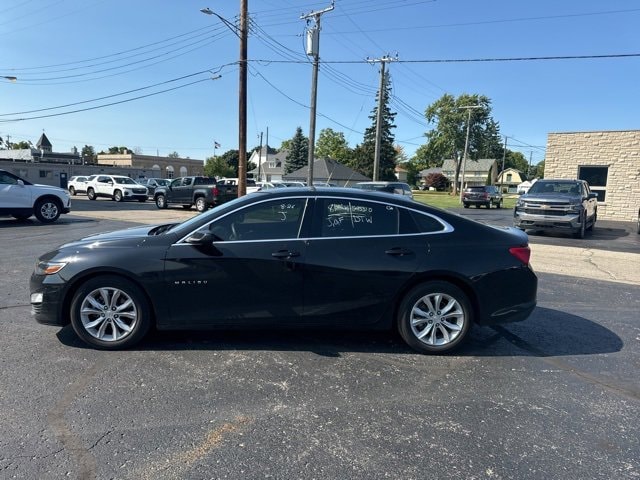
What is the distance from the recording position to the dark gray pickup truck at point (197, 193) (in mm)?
22328

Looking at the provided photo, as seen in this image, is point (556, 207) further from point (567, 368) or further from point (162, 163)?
point (162, 163)

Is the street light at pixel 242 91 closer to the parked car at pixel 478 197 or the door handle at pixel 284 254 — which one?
the door handle at pixel 284 254

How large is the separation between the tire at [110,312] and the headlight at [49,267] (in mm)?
263

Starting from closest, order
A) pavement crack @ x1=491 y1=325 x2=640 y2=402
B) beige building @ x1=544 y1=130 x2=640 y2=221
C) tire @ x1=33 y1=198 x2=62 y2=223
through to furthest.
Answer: pavement crack @ x1=491 y1=325 x2=640 y2=402, tire @ x1=33 y1=198 x2=62 y2=223, beige building @ x1=544 y1=130 x2=640 y2=221

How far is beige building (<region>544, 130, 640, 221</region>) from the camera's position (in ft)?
70.7

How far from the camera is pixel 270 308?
4.25 m


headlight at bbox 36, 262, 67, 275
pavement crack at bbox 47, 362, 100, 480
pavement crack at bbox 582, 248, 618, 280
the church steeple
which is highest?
the church steeple

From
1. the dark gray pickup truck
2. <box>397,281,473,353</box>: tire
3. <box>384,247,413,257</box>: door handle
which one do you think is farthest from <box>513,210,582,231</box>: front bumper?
the dark gray pickup truck

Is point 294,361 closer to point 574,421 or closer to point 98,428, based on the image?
point 98,428

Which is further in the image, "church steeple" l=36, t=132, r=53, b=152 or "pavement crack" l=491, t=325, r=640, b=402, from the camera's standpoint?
"church steeple" l=36, t=132, r=53, b=152

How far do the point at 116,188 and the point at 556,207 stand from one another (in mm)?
26073

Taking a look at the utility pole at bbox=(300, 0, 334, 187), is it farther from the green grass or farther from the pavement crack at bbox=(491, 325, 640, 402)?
the pavement crack at bbox=(491, 325, 640, 402)

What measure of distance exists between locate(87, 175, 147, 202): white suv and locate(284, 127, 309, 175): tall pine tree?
4954 cm

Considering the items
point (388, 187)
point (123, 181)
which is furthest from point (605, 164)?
point (123, 181)
